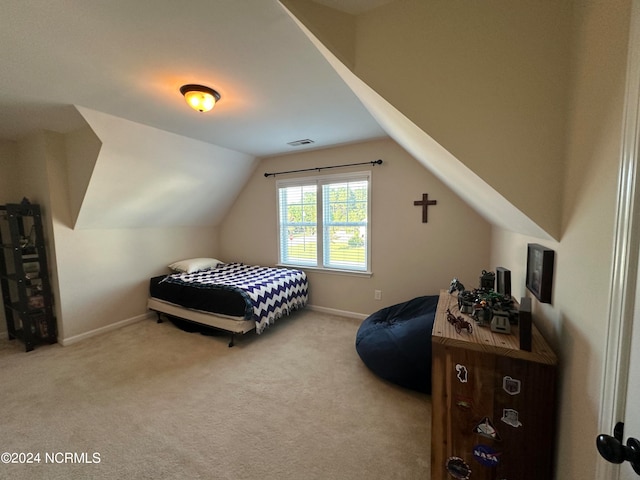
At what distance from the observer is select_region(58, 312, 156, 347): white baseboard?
2.92 m

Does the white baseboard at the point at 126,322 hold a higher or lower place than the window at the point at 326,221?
lower

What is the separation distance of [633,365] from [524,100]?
962mm

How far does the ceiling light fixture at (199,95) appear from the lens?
185 cm

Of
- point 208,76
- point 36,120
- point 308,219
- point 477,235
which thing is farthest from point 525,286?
point 36,120

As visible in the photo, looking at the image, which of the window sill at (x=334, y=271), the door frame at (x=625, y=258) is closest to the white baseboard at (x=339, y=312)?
the window sill at (x=334, y=271)

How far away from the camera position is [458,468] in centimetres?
117

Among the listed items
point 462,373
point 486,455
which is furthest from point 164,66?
point 486,455

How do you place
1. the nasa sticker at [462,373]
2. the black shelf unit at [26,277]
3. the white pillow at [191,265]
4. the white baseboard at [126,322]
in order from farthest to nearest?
the white pillow at [191,265] → the white baseboard at [126,322] → the black shelf unit at [26,277] → the nasa sticker at [462,373]

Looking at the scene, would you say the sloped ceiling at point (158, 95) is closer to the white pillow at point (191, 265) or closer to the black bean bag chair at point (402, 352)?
the white pillow at point (191, 265)

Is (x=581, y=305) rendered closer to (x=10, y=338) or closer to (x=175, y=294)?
(x=175, y=294)

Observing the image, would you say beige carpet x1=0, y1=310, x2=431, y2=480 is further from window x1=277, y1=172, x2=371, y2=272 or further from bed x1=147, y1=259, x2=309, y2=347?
window x1=277, y1=172, x2=371, y2=272

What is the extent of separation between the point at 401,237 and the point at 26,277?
14.2 feet

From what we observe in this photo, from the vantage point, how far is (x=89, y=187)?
8.92ft

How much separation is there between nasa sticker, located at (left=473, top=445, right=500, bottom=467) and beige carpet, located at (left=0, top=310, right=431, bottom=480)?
42 cm
